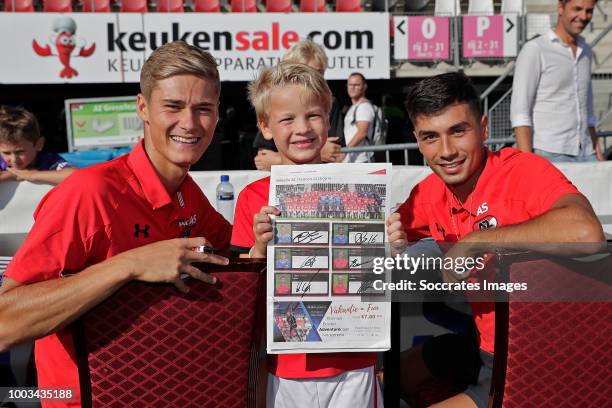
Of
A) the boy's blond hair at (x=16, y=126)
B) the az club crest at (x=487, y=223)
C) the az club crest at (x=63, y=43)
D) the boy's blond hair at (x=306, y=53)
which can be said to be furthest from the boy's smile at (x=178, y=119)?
the az club crest at (x=63, y=43)

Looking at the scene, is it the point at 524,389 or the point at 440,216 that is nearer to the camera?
the point at 524,389

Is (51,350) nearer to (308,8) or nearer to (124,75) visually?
(124,75)

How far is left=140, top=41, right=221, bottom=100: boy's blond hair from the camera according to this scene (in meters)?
2.02

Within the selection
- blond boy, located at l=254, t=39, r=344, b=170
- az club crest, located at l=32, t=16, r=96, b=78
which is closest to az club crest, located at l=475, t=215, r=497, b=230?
blond boy, located at l=254, t=39, r=344, b=170

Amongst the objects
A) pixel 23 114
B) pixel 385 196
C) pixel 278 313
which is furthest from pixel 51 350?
pixel 23 114

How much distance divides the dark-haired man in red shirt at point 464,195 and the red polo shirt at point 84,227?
936 millimetres

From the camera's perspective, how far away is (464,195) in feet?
7.87

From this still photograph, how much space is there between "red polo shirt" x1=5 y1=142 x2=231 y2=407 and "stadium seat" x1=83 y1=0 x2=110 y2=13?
12.0 m

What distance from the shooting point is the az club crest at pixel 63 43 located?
12000 mm

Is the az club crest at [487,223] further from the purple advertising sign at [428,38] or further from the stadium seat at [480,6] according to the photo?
the stadium seat at [480,6]

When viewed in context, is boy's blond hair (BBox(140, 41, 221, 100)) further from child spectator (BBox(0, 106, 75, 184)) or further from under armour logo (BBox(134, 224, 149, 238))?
child spectator (BBox(0, 106, 75, 184))

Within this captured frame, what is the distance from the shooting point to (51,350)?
6.09 feet

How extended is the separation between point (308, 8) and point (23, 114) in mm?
10545
